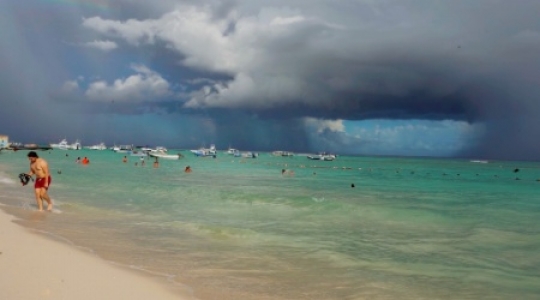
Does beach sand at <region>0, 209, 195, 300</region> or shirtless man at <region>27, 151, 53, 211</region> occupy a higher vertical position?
shirtless man at <region>27, 151, 53, 211</region>

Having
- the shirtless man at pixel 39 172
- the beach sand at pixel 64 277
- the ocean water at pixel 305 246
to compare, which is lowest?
the ocean water at pixel 305 246

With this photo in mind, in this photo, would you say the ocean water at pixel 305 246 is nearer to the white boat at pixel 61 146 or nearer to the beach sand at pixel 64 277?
the beach sand at pixel 64 277

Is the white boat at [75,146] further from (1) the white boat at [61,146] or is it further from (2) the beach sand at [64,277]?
(2) the beach sand at [64,277]

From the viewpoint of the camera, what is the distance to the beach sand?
6012 mm

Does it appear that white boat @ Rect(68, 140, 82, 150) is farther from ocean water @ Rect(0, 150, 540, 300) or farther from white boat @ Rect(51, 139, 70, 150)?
ocean water @ Rect(0, 150, 540, 300)

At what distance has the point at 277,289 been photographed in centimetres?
779

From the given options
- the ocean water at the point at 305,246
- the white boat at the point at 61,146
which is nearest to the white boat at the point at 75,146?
the white boat at the point at 61,146

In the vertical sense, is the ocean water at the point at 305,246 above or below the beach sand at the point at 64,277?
below

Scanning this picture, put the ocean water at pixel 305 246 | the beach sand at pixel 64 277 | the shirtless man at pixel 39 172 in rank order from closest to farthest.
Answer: the beach sand at pixel 64 277
the ocean water at pixel 305 246
the shirtless man at pixel 39 172

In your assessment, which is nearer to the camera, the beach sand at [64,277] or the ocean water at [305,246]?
the beach sand at [64,277]

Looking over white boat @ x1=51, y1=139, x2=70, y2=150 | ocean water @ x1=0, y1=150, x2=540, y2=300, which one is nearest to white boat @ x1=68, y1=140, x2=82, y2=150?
white boat @ x1=51, y1=139, x2=70, y2=150

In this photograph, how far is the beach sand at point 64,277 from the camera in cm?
601

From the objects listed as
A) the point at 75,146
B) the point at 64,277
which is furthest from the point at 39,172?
the point at 75,146

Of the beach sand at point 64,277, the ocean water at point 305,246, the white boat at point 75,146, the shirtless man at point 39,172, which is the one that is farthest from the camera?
the white boat at point 75,146
